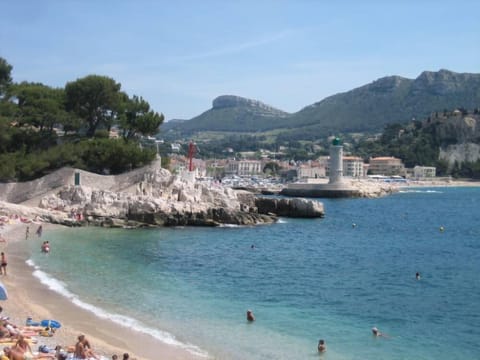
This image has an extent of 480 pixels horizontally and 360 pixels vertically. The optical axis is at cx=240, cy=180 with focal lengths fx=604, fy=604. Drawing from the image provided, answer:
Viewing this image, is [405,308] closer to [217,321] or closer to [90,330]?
[217,321]

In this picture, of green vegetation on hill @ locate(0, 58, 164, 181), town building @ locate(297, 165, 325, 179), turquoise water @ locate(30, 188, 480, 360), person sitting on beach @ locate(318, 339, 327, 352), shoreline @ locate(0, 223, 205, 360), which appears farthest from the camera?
town building @ locate(297, 165, 325, 179)

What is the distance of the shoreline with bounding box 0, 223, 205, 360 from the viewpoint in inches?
510

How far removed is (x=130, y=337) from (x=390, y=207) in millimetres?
56721

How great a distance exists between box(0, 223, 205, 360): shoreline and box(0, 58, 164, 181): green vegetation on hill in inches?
818

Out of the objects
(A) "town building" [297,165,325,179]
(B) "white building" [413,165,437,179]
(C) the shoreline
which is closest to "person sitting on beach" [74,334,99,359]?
(C) the shoreline

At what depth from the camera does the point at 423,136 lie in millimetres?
165375

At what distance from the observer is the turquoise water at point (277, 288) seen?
1445cm

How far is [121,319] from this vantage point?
51.4 ft

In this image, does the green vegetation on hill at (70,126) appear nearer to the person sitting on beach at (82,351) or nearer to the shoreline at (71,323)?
the shoreline at (71,323)

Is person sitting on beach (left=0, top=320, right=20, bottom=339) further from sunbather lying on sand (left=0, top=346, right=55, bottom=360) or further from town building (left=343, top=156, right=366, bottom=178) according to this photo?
town building (left=343, top=156, right=366, bottom=178)

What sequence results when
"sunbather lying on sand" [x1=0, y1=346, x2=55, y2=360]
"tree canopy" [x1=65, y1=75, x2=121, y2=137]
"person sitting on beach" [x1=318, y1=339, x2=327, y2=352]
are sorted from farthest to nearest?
"tree canopy" [x1=65, y1=75, x2=121, y2=137]
"person sitting on beach" [x1=318, y1=339, x2=327, y2=352]
"sunbather lying on sand" [x1=0, y1=346, x2=55, y2=360]

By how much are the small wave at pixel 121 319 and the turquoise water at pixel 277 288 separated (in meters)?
0.05

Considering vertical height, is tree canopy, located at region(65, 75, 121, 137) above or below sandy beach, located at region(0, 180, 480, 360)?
above

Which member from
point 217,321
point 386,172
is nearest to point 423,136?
point 386,172
